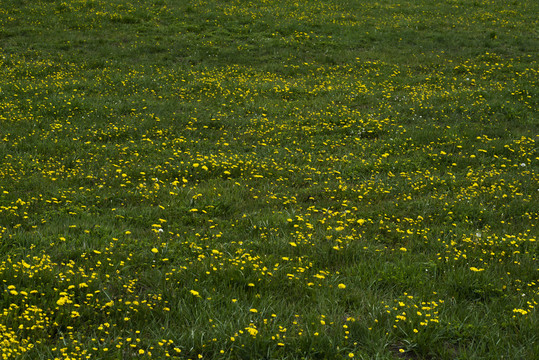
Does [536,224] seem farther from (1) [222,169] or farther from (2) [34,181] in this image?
(2) [34,181]

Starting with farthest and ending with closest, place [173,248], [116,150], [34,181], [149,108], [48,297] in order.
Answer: [149,108], [116,150], [34,181], [173,248], [48,297]

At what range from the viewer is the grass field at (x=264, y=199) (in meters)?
3.91

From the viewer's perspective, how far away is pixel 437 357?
12.4 feet

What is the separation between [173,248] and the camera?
16.9 feet

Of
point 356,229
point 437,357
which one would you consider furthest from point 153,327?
point 356,229

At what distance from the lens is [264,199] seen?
6.74 m

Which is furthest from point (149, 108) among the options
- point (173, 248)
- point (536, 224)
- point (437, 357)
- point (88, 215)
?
point (437, 357)

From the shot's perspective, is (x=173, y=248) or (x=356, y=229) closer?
(x=173, y=248)

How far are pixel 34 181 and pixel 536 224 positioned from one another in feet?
22.2

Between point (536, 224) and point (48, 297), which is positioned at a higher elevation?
point (48, 297)

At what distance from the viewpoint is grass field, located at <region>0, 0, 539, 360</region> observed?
3906mm

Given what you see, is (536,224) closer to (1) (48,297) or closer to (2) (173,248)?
(2) (173,248)

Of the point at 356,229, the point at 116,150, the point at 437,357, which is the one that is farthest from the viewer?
the point at 116,150

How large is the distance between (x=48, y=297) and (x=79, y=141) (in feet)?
16.9
